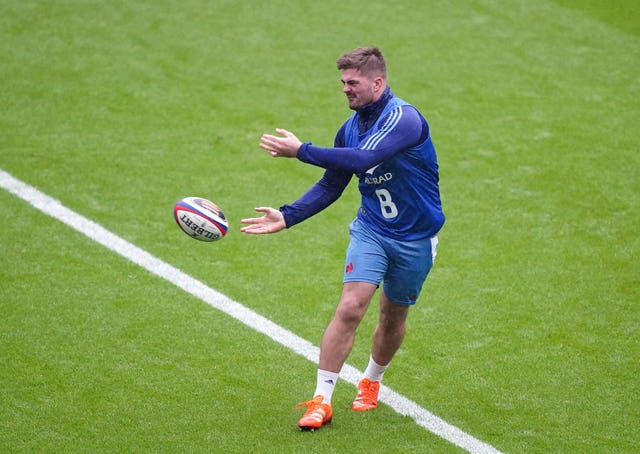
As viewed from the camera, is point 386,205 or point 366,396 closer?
point 386,205

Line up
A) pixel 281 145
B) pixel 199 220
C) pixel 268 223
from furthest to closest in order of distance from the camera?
pixel 199 220
pixel 268 223
pixel 281 145

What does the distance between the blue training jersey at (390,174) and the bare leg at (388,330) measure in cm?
53

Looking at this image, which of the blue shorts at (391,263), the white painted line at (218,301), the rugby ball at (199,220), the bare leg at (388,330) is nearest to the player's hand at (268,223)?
the rugby ball at (199,220)

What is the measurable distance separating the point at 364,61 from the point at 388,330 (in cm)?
189

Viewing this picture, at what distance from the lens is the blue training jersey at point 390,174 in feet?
20.8

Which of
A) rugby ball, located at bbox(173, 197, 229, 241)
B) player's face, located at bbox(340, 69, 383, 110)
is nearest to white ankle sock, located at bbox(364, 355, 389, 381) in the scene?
rugby ball, located at bbox(173, 197, 229, 241)

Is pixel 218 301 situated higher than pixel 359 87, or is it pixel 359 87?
pixel 359 87

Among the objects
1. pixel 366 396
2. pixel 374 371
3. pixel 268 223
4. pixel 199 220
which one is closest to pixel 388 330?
pixel 374 371

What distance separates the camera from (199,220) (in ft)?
23.4

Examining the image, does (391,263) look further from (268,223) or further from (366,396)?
(366,396)

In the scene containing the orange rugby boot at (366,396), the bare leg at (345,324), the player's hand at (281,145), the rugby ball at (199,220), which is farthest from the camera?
the rugby ball at (199,220)

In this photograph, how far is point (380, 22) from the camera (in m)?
14.4

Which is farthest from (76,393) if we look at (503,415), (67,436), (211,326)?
(503,415)

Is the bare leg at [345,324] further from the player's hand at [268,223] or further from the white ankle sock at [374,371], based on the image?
the player's hand at [268,223]
